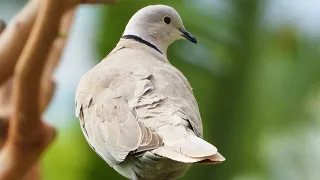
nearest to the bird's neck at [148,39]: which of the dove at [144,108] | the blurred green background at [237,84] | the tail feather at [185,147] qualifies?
the dove at [144,108]

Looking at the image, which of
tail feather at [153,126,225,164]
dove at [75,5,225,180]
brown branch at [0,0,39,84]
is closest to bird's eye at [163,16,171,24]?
dove at [75,5,225,180]

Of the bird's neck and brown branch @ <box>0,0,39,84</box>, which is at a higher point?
the bird's neck

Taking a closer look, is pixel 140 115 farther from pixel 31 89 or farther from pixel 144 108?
pixel 31 89

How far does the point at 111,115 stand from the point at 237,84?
0.96 meters

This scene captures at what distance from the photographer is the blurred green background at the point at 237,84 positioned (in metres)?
1.40

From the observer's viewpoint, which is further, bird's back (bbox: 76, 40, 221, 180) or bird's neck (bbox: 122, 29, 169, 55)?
bird's neck (bbox: 122, 29, 169, 55)

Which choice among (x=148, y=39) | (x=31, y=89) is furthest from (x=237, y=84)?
(x=148, y=39)

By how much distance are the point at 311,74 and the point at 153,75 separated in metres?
1.24

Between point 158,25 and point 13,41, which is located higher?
point 158,25

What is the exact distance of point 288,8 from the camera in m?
1.69

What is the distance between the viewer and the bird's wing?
0.55m

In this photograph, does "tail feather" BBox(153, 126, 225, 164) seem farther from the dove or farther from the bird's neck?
the bird's neck

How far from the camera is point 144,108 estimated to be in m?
0.58

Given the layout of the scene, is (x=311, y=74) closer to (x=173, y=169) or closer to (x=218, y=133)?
(x=218, y=133)
